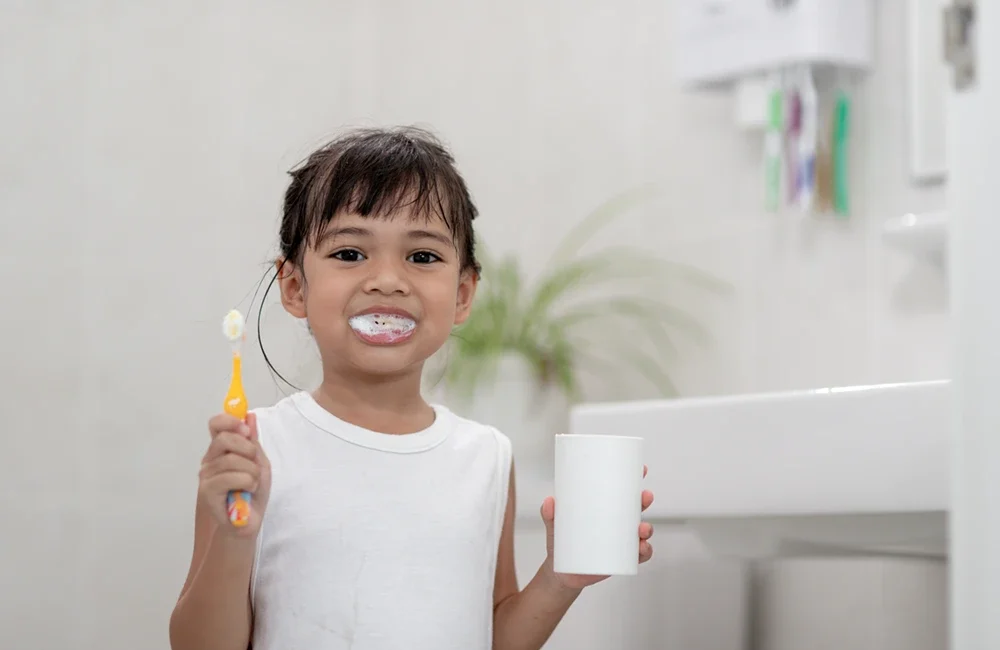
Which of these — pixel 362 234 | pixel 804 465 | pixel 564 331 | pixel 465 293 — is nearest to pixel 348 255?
pixel 362 234

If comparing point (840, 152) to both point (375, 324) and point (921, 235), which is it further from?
point (375, 324)

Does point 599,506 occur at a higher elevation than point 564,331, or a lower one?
lower

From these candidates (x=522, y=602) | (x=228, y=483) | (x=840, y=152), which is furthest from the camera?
(x=840, y=152)

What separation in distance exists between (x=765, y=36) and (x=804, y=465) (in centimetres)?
76

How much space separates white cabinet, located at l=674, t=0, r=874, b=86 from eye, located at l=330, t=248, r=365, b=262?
735mm

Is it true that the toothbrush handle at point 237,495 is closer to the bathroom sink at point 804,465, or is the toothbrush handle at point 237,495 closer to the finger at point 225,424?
the finger at point 225,424

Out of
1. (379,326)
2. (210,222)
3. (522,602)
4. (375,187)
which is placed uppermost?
(210,222)

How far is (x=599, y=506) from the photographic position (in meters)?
0.77

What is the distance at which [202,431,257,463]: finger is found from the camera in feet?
2.38

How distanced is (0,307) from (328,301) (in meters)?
0.95

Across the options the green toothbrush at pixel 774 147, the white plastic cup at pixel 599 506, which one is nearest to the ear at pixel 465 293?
the white plastic cup at pixel 599 506

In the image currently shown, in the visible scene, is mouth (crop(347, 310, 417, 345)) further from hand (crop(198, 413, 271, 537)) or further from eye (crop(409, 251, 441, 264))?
hand (crop(198, 413, 271, 537))

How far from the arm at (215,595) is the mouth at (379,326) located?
6.8 inches

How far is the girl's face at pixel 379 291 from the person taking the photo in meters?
0.87
